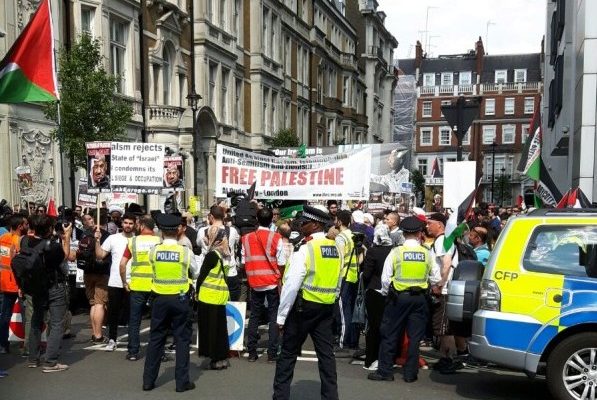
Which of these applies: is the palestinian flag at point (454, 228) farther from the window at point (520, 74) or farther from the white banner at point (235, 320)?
the window at point (520, 74)

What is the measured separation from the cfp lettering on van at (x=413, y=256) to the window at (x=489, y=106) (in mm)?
76308

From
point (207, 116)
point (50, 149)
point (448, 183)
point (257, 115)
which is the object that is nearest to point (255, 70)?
point (257, 115)

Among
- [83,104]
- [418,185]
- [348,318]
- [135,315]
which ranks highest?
[83,104]

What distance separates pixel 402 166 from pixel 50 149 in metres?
10.7

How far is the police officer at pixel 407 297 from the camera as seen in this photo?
683cm

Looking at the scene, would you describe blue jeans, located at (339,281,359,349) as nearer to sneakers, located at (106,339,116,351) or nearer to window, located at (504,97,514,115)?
sneakers, located at (106,339,116,351)

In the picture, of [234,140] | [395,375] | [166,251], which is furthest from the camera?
[234,140]

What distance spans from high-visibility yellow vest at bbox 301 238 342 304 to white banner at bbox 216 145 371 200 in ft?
19.6

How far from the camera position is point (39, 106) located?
61.4 feet

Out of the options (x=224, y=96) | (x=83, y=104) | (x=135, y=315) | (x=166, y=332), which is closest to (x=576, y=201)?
(x=166, y=332)

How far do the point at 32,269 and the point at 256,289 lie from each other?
2.64 m

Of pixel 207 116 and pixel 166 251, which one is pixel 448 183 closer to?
pixel 166 251

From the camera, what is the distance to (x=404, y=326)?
23.0 feet

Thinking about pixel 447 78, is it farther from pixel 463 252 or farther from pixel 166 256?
pixel 166 256
